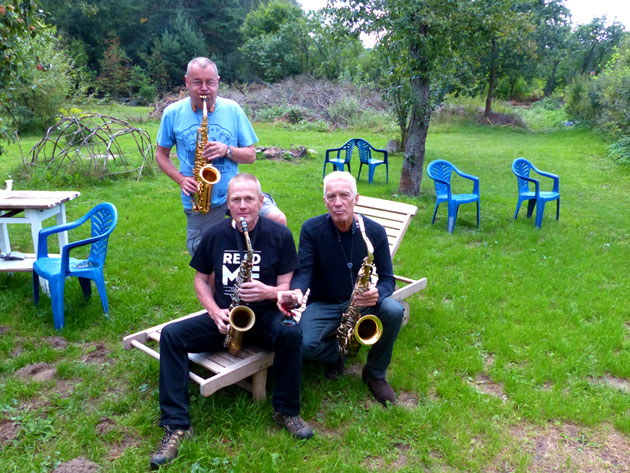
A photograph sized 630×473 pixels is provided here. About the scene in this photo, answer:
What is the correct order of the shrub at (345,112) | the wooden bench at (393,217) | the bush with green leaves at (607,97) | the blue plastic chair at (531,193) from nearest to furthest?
the wooden bench at (393,217) → the blue plastic chair at (531,193) → the bush with green leaves at (607,97) → the shrub at (345,112)

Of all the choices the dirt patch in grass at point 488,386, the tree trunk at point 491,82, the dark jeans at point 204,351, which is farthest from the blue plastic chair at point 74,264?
the tree trunk at point 491,82

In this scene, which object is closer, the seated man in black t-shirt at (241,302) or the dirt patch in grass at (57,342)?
the seated man in black t-shirt at (241,302)

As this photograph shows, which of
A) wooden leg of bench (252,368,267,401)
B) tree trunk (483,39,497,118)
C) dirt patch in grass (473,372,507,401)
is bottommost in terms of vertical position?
dirt patch in grass (473,372,507,401)

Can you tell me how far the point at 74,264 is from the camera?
14.5 feet

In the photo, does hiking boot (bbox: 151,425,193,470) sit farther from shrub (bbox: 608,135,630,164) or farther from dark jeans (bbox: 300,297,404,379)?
shrub (bbox: 608,135,630,164)

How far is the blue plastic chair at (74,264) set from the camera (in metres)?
4.15

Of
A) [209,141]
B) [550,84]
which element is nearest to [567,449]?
[209,141]

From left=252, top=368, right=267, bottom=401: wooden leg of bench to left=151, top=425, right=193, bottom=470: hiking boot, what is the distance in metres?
0.50

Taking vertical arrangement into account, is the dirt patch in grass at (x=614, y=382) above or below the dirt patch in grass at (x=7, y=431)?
above

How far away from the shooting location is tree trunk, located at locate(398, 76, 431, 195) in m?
8.71

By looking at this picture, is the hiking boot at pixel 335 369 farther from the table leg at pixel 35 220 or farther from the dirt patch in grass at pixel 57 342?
the table leg at pixel 35 220

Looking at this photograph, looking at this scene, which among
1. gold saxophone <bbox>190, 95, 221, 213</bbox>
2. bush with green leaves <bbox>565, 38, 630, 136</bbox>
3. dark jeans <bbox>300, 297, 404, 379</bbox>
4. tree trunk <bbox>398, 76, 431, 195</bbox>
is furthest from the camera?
bush with green leaves <bbox>565, 38, 630, 136</bbox>

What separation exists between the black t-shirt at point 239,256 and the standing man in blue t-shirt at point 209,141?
45cm

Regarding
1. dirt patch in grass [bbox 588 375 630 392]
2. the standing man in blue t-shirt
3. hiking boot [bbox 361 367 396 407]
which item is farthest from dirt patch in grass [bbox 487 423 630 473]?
the standing man in blue t-shirt
